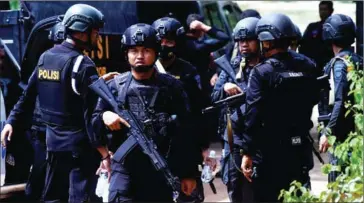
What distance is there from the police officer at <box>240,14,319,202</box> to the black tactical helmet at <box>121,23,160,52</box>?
0.73 metres

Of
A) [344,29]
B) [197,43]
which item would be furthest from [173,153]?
[197,43]

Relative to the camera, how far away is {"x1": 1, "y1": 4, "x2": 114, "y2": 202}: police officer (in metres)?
8.51

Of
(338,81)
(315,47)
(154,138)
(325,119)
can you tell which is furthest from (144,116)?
(315,47)

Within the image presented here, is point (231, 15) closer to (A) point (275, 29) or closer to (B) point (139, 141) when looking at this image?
(A) point (275, 29)

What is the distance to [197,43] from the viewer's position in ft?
39.4

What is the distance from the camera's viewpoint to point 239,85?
916 cm

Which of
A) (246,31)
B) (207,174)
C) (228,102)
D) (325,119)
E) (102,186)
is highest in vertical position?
(246,31)

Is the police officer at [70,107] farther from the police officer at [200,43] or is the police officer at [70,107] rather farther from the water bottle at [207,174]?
the police officer at [200,43]

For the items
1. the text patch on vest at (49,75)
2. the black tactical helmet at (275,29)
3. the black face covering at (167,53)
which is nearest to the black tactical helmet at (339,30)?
the black tactical helmet at (275,29)

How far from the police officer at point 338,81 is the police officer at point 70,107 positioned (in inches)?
70.0

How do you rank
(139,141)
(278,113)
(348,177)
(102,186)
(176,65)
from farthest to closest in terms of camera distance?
(176,65) < (102,186) < (278,113) < (139,141) < (348,177)

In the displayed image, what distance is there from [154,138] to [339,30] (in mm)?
2166

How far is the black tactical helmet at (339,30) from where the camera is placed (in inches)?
364

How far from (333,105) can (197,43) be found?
3.24 meters
